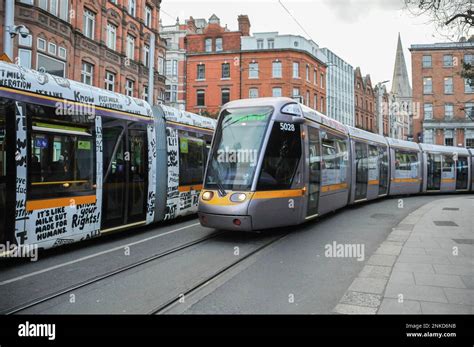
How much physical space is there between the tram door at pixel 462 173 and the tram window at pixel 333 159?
14780 mm

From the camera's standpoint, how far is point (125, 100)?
29.0 feet

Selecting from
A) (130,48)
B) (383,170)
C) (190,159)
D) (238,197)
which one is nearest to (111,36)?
(130,48)

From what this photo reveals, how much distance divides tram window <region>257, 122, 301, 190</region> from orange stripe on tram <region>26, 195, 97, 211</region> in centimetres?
339

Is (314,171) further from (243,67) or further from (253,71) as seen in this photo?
(243,67)

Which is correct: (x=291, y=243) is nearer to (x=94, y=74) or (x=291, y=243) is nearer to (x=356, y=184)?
(x=356, y=184)

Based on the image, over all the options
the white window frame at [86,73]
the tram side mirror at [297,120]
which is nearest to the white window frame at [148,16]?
the white window frame at [86,73]

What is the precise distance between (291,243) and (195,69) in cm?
4835

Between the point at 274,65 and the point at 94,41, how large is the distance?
3073 cm

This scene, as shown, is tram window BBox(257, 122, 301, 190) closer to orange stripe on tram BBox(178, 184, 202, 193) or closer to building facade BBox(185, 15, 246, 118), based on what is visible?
orange stripe on tram BBox(178, 184, 202, 193)

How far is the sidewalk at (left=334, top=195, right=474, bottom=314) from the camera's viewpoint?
4504mm

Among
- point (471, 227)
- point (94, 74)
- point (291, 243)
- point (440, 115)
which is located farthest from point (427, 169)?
point (440, 115)

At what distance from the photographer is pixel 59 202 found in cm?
687

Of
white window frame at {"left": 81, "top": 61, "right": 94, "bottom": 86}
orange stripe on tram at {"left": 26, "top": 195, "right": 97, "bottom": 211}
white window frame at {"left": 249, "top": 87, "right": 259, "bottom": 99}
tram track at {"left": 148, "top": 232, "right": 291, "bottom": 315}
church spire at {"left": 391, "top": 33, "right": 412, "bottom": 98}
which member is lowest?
tram track at {"left": 148, "top": 232, "right": 291, "bottom": 315}

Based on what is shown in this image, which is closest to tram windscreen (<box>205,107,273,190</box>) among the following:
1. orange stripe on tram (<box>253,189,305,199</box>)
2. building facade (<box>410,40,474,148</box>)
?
orange stripe on tram (<box>253,189,305,199</box>)
